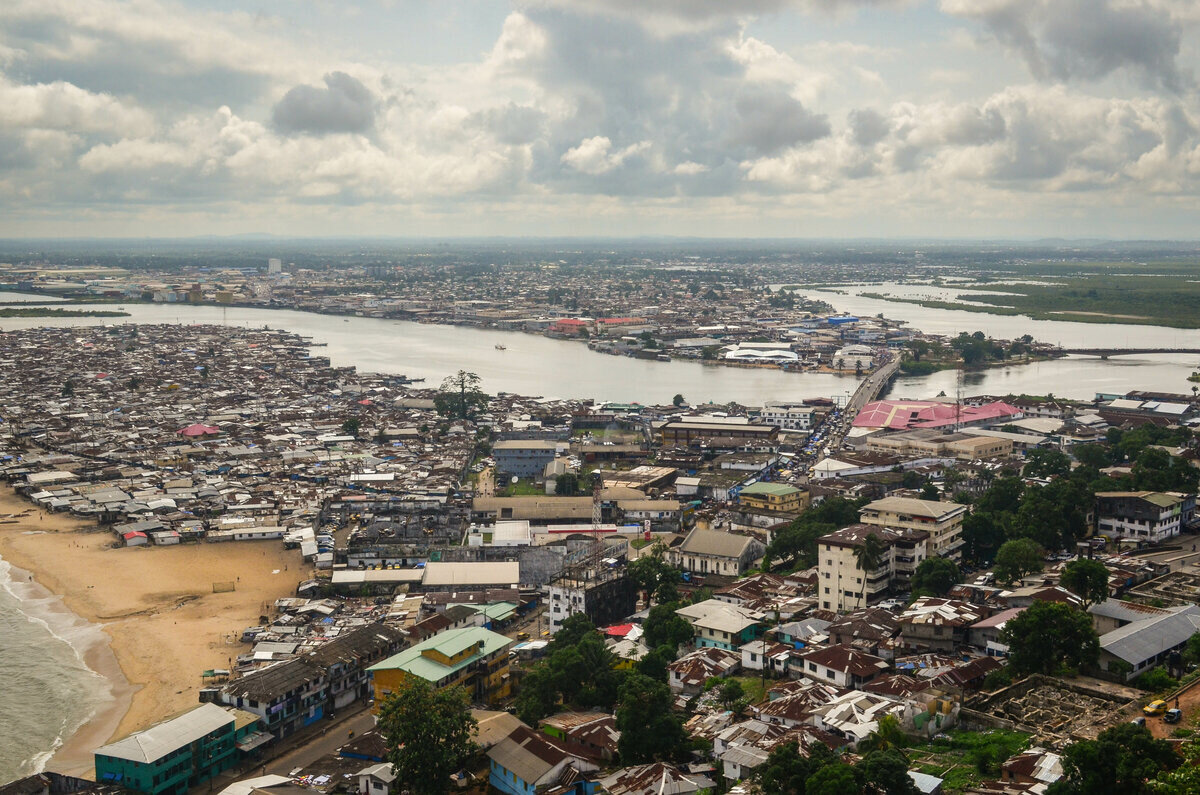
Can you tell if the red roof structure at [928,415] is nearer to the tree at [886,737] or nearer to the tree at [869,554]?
the tree at [869,554]

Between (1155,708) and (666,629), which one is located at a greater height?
(1155,708)

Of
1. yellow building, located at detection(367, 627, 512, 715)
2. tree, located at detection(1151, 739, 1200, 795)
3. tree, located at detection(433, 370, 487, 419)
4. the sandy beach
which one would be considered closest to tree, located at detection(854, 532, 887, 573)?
yellow building, located at detection(367, 627, 512, 715)

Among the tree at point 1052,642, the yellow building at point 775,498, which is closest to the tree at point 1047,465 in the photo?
the yellow building at point 775,498

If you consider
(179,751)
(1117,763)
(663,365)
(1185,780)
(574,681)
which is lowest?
(179,751)

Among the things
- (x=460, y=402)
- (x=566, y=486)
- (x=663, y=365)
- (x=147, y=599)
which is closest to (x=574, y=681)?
(x=147, y=599)

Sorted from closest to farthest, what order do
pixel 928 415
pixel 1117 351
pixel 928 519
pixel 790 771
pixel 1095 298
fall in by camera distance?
pixel 790 771, pixel 928 519, pixel 928 415, pixel 1117 351, pixel 1095 298

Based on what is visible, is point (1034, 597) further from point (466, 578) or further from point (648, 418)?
point (648, 418)

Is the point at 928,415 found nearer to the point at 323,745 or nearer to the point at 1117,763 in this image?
the point at 323,745

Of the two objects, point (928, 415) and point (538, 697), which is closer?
point (538, 697)
